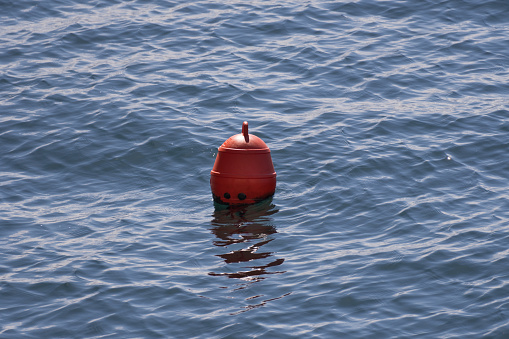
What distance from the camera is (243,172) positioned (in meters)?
9.12

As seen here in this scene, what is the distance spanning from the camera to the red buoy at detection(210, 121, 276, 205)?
912cm

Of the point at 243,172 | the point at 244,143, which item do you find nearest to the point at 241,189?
the point at 243,172

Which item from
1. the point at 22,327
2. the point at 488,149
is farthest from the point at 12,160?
the point at 488,149

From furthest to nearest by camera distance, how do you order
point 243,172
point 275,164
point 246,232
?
1. point 275,164
2. point 243,172
3. point 246,232

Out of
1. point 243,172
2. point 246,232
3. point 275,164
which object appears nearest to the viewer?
point 246,232

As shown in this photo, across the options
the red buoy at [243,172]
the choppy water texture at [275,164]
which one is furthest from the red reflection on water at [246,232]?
the red buoy at [243,172]

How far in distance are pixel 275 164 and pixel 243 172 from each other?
161cm

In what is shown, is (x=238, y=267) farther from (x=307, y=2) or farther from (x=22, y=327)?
(x=307, y=2)

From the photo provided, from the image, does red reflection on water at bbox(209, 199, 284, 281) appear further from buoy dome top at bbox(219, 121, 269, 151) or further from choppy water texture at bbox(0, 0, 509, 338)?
buoy dome top at bbox(219, 121, 269, 151)

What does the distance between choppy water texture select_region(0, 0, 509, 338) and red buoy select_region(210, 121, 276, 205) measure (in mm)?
213

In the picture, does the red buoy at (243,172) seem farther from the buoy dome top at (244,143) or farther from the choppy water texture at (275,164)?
the choppy water texture at (275,164)

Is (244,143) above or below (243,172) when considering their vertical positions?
above

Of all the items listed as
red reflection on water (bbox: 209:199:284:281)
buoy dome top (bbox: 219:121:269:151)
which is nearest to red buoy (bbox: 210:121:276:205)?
buoy dome top (bbox: 219:121:269:151)

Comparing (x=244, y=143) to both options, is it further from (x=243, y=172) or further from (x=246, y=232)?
(x=246, y=232)
